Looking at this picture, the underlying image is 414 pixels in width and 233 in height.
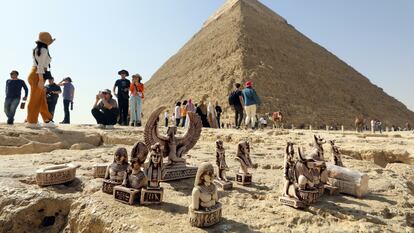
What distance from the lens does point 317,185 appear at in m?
3.32

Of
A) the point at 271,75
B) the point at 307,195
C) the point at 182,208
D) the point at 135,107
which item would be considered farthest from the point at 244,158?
the point at 271,75

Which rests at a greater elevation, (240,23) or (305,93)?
(240,23)

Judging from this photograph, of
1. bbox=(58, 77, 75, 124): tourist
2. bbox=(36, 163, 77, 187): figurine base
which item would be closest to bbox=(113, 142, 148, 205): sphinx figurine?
→ bbox=(36, 163, 77, 187): figurine base

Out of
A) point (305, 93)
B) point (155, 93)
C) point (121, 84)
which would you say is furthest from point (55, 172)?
point (155, 93)

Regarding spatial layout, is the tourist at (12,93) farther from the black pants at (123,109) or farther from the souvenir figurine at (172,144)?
the souvenir figurine at (172,144)

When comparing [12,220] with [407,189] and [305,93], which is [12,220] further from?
[305,93]

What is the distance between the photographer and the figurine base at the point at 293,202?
9.87ft

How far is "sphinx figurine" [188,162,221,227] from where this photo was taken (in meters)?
2.58

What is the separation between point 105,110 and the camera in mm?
8328

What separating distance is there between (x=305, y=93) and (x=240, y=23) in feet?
84.5

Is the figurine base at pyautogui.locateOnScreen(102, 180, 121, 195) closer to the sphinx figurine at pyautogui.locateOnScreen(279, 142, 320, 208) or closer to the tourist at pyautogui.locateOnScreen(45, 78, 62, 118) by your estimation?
the sphinx figurine at pyautogui.locateOnScreen(279, 142, 320, 208)

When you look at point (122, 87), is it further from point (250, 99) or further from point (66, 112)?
point (250, 99)

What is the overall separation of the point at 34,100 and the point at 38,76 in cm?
53

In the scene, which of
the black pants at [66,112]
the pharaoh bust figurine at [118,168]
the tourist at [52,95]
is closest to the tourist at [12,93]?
the tourist at [52,95]
